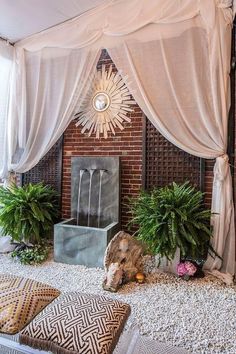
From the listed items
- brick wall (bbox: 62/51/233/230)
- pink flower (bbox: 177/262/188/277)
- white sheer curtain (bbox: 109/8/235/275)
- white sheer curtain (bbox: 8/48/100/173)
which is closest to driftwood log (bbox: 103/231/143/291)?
pink flower (bbox: 177/262/188/277)

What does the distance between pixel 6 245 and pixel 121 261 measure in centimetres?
160

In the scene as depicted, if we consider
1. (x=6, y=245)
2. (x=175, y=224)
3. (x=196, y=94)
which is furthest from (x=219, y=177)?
(x=6, y=245)

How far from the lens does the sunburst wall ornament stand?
3.12m

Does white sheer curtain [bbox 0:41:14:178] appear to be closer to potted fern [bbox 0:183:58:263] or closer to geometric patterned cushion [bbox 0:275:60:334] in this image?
potted fern [bbox 0:183:58:263]

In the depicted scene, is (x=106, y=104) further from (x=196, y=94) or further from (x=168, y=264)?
(x=168, y=264)

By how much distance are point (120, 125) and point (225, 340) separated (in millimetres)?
2324

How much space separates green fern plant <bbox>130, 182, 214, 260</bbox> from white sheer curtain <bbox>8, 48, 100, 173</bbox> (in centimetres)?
153

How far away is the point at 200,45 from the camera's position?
262 cm

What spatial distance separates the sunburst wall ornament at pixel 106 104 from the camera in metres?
3.12

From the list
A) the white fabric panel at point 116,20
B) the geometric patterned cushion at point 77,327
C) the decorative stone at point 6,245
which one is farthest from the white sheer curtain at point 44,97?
the geometric patterned cushion at point 77,327

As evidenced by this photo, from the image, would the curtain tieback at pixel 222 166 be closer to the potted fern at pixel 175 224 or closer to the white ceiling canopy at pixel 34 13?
the potted fern at pixel 175 224

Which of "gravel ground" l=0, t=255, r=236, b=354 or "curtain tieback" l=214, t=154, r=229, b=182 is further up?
"curtain tieback" l=214, t=154, r=229, b=182

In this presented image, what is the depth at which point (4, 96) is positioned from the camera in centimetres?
352

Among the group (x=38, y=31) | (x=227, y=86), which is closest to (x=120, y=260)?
(x=227, y=86)
